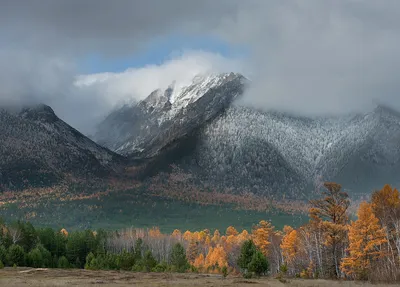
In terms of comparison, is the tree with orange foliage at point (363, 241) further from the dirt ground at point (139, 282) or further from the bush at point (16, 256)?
the bush at point (16, 256)

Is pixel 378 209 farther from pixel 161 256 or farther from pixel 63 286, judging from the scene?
pixel 161 256

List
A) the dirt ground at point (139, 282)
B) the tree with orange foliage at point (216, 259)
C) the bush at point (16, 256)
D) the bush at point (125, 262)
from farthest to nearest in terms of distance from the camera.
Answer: the tree with orange foliage at point (216, 259) < the bush at point (16, 256) < the bush at point (125, 262) < the dirt ground at point (139, 282)

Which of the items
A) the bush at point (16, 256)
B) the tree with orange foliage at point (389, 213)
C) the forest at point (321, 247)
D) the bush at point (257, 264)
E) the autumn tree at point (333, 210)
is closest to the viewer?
the autumn tree at point (333, 210)

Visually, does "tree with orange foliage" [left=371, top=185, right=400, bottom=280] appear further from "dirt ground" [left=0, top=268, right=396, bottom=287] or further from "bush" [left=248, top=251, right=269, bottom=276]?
"bush" [left=248, top=251, right=269, bottom=276]

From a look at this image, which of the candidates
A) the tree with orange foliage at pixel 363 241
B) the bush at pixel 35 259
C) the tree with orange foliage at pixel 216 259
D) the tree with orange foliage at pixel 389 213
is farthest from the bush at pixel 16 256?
the tree with orange foliage at pixel 389 213

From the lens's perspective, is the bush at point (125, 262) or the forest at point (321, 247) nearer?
the forest at point (321, 247)

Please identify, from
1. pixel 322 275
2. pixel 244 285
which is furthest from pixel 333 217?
pixel 244 285

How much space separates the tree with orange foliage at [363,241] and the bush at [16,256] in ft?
261

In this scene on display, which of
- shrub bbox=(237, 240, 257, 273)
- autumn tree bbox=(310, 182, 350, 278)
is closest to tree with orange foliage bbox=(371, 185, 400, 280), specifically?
autumn tree bbox=(310, 182, 350, 278)

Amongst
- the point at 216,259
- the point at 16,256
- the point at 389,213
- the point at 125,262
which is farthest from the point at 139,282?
the point at 216,259

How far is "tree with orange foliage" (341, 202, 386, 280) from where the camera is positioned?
244ft

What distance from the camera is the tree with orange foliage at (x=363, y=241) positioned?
74438 mm

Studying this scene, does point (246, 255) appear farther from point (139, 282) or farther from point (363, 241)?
point (139, 282)

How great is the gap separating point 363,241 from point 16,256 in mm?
83531
